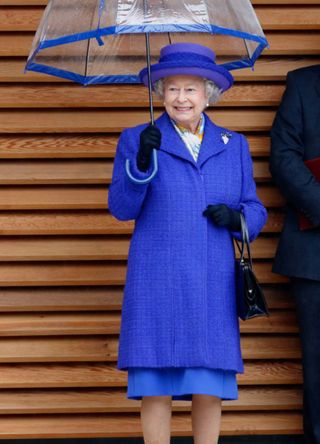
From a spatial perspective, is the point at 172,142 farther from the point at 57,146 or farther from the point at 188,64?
the point at 57,146

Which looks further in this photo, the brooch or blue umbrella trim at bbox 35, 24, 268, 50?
the brooch

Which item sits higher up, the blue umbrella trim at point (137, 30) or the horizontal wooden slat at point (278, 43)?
the horizontal wooden slat at point (278, 43)

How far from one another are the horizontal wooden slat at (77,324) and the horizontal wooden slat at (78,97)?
48.4 inches

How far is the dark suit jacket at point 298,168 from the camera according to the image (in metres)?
5.45

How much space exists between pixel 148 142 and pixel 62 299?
72.9 inches

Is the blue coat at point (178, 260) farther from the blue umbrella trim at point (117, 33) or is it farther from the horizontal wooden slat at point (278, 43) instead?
the horizontal wooden slat at point (278, 43)

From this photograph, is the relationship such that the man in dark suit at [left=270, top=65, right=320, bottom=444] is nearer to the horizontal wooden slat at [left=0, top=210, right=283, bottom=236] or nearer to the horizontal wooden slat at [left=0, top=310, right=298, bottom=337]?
the horizontal wooden slat at [left=0, top=310, right=298, bottom=337]

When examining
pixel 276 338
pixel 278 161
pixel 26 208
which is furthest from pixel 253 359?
pixel 26 208

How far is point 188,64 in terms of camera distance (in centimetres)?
457

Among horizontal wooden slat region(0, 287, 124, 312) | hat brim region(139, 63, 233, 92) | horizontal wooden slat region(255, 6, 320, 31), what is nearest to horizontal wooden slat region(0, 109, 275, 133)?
horizontal wooden slat region(255, 6, 320, 31)

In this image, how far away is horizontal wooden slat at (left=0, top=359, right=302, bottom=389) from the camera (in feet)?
19.4

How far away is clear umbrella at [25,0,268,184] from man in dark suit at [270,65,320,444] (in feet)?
1.91

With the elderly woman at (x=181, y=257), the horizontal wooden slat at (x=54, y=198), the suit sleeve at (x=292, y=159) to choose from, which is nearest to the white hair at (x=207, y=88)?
the elderly woman at (x=181, y=257)

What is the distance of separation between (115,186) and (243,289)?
2.48 feet
